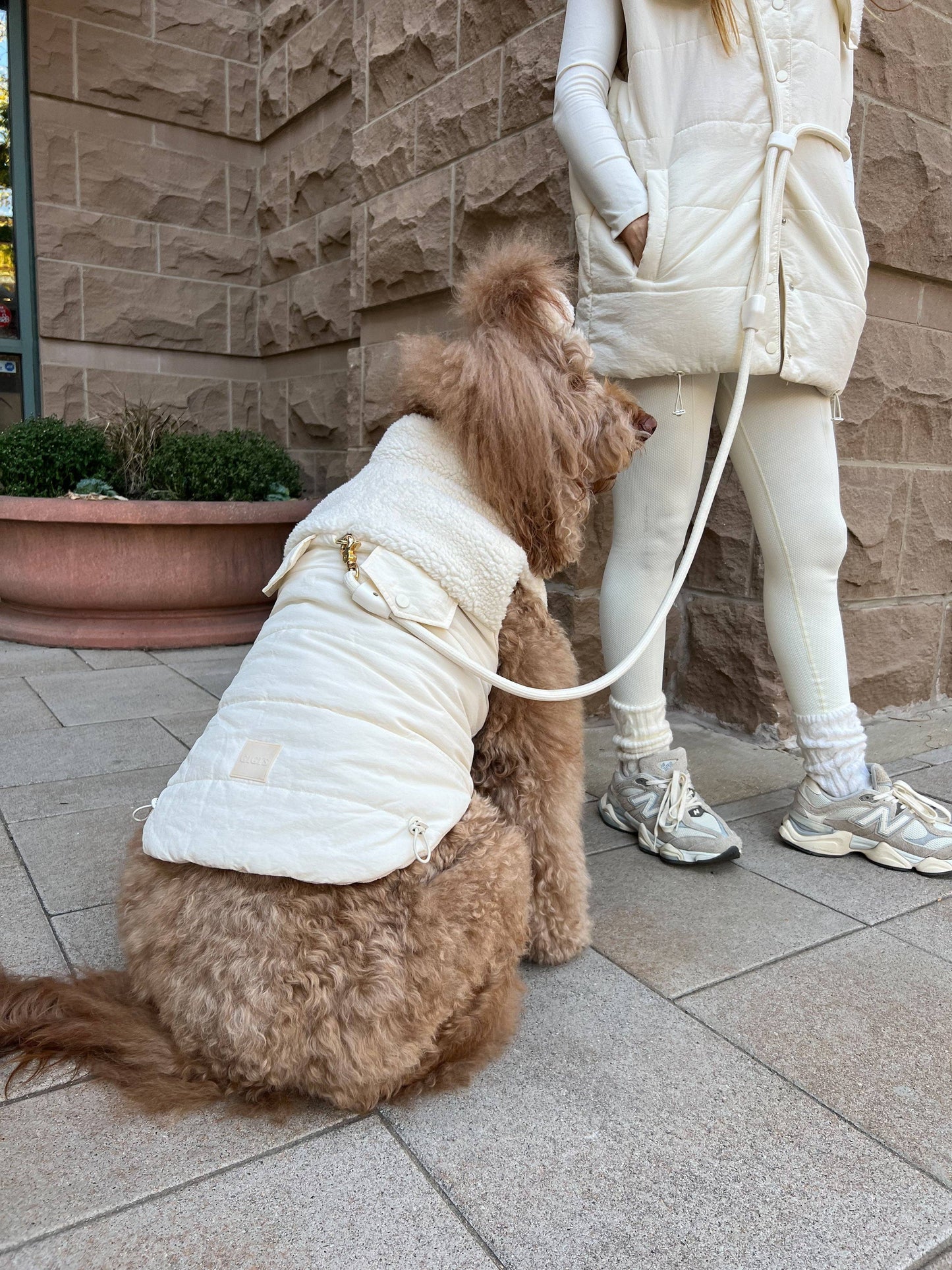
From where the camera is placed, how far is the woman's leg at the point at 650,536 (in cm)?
241

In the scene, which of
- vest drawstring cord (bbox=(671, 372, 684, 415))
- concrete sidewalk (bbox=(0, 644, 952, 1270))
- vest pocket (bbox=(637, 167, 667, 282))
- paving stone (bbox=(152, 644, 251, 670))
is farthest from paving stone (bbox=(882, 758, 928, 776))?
paving stone (bbox=(152, 644, 251, 670))

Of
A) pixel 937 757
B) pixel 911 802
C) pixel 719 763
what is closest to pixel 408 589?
pixel 911 802

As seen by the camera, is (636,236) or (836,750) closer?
(636,236)

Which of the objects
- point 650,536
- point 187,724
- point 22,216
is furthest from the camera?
point 22,216

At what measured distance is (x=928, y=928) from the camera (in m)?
2.21

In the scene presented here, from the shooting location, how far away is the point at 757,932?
2.15 m

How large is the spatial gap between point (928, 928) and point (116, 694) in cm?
329

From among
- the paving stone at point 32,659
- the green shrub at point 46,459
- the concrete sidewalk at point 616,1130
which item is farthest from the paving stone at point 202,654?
the concrete sidewalk at point 616,1130

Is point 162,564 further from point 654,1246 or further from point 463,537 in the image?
point 654,1246

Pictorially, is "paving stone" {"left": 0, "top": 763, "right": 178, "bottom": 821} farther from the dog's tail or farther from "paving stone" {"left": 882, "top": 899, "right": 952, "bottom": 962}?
"paving stone" {"left": 882, "top": 899, "right": 952, "bottom": 962}

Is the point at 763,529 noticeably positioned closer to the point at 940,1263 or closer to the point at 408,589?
the point at 408,589

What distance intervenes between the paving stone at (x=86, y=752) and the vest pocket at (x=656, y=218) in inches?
88.6

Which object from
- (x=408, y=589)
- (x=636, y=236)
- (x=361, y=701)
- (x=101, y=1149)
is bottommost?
(x=101, y=1149)

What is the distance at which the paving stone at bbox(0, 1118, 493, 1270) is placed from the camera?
1231 millimetres
